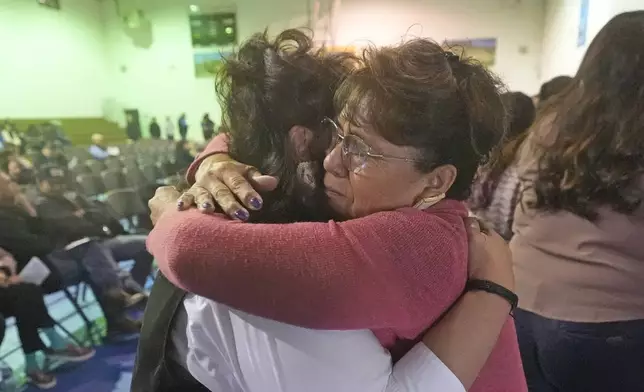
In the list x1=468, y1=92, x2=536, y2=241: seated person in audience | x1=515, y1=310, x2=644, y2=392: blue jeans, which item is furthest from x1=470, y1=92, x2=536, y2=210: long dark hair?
x1=515, y1=310, x2=644, y2=392: blue jeans

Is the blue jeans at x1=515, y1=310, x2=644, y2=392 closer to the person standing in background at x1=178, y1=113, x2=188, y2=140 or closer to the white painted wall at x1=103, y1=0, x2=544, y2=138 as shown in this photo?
the white painted wall at x1=103, y1=0, x2=544, y2=138

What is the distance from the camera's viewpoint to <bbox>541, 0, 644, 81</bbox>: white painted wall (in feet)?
10.3

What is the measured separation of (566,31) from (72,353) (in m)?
3.78

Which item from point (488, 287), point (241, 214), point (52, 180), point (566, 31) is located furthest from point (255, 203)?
point (566, 31)

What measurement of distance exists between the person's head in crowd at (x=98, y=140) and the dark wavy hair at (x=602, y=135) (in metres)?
1.95

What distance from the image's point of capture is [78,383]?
2410mm

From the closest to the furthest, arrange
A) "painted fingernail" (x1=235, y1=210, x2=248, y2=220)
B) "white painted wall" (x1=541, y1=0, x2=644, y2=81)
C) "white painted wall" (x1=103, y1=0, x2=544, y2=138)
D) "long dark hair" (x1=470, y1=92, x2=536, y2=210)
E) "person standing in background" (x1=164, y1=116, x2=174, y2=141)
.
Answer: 1. "painted fingernail" (x1=235, y1=210, x2=248, y2=220)
2. "long dark hair" (x1=470, y1=92, x2=536, y2=210)
3. "white painted wall" (x1=103, y1=0, x2=544, y2=138)
4. "person standing in background" (x1=164, y1=116, x2=174, y2=141)
5. "white painted wall" (x1=541, y1=0, x2=644, y2=81)

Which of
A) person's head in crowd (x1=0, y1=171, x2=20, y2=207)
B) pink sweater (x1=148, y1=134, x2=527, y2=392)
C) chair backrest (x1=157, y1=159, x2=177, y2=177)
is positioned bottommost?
chair backrest (x1=157, y1=159, x2=177, y2=177)

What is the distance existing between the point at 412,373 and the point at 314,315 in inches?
7.4

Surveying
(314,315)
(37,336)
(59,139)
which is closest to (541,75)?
(59,139)

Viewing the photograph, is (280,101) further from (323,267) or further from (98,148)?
(98,148)

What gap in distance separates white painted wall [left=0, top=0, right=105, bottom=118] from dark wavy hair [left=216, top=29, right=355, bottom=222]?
1546 millimetres

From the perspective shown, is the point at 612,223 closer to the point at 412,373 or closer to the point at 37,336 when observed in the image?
the point at 412,373

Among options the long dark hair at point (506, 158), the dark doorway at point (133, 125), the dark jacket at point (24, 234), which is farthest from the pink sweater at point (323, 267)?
the dark doorway at point (133, 125)
